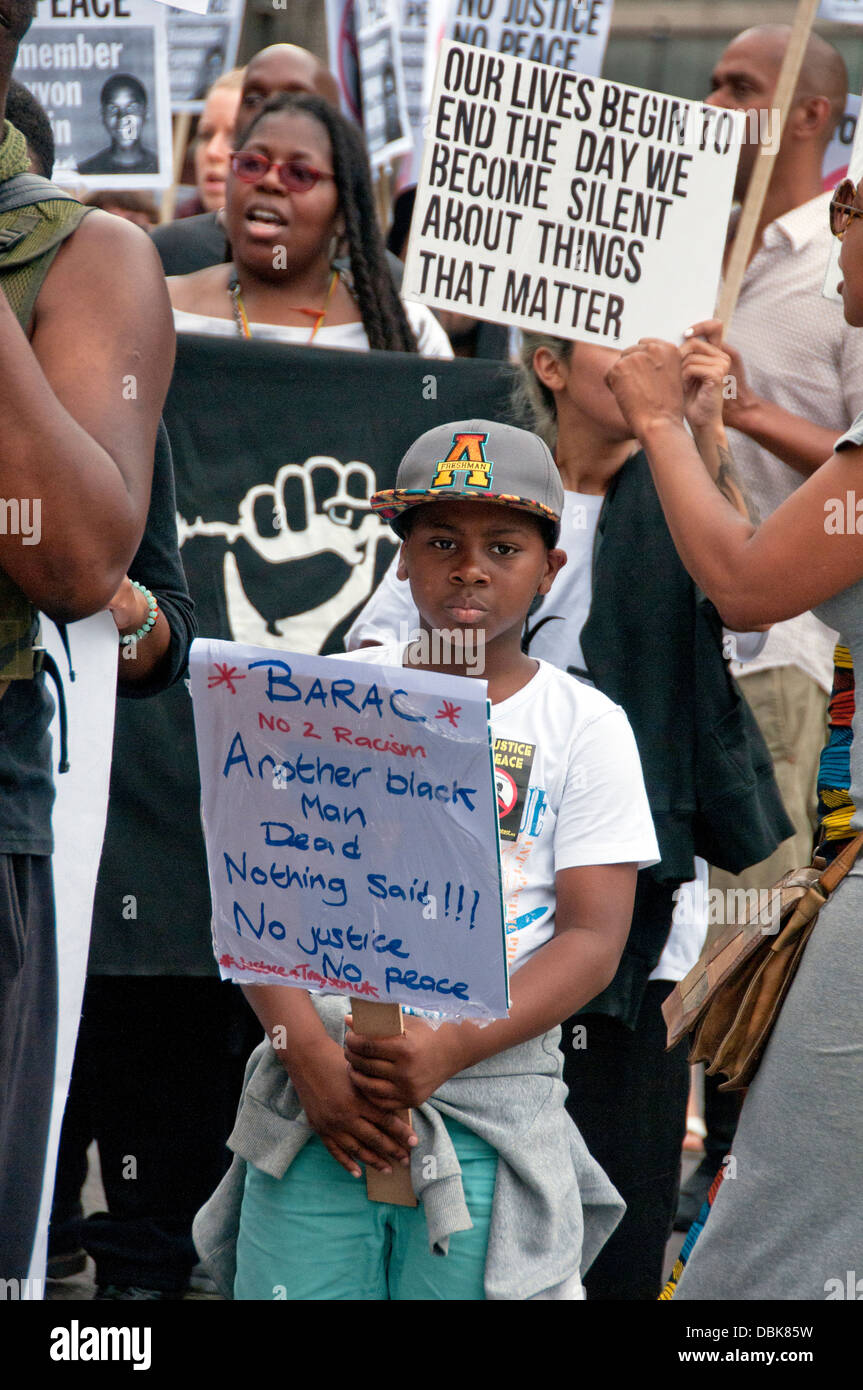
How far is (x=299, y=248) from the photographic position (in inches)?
157

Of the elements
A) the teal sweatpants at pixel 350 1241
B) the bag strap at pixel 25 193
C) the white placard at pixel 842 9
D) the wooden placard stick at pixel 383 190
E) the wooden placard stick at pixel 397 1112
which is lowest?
the teal sweatpants at pixel 350 1241

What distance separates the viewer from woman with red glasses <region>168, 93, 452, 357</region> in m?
3.95

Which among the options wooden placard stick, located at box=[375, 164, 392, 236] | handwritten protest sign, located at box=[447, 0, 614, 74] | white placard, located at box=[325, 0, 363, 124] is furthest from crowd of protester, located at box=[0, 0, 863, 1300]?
white placard, located at box=[325, 0, 363, 124]

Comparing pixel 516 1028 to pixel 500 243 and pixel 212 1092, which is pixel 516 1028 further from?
pixel 500 243

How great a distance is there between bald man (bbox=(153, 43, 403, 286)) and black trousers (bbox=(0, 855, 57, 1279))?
3.02 m

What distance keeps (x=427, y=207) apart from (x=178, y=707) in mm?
1194

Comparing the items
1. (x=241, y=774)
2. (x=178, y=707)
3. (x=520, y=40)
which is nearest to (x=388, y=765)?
(x=241, y=774)

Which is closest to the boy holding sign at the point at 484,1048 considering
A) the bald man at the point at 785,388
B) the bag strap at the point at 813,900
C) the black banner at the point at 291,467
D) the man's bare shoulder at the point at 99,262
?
the bag strap at the point at 813,900

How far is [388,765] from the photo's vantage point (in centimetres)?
193

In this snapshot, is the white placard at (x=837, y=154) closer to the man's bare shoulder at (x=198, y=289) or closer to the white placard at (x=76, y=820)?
the man's bare shoulder at (x=198, y=289)

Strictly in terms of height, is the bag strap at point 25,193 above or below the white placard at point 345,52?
below

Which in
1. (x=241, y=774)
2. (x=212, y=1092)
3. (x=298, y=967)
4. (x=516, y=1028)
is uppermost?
(x=241, y=774)

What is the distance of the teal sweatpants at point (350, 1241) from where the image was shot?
2.22 m

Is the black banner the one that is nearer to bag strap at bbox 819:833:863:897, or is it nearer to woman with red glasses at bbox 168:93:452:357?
woman with red glasses at bbox 168:93:452:357
